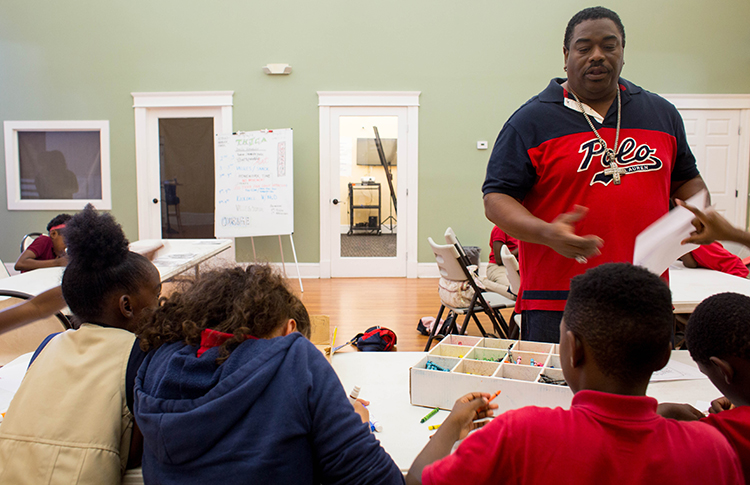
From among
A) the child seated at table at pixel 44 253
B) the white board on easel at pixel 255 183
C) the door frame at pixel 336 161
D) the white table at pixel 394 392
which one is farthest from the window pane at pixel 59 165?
the white table at pixel 394 392

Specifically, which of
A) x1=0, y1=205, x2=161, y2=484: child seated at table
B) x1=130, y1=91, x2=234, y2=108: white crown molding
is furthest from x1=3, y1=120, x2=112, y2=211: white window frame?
x1=0, y1=205, x2=161, y2=484: child seated at table

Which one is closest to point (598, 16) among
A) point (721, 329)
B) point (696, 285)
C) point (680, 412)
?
point (721, 329)

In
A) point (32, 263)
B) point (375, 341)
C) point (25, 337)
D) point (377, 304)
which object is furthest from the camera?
point (377, 304)

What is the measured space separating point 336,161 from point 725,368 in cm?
553

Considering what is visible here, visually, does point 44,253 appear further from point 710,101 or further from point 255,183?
point 710,101

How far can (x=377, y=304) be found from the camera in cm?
480

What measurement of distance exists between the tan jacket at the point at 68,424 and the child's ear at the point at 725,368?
1.17 meters

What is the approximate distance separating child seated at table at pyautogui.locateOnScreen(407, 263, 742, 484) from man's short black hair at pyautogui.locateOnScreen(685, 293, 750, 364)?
236mm

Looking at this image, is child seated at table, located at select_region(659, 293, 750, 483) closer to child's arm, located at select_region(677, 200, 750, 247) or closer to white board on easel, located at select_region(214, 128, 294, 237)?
child's arm, located at select_region(677, 200, 750, 247)

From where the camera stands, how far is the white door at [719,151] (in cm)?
606

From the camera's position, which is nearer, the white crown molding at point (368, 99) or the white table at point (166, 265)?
the white table at point (166, 265)

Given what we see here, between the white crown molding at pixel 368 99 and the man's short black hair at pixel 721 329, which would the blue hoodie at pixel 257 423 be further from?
the white crown molding at pixel 368 99

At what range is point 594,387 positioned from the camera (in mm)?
739

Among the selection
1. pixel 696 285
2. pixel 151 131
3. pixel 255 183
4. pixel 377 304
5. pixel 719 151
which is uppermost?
pixel 151 131
